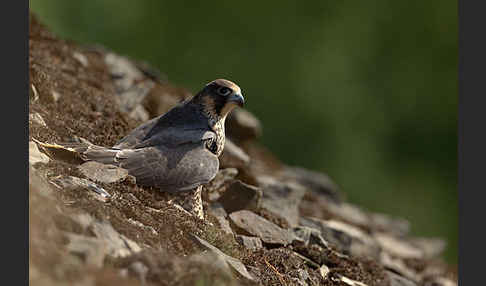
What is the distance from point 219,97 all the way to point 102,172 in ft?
5.12

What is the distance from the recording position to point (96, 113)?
8.30m

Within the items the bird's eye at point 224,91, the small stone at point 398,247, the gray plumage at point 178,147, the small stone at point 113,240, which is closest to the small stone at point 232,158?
the gray plumage at point 178,147

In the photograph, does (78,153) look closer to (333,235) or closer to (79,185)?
(79,185)

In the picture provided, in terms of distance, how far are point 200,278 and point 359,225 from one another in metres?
6.82

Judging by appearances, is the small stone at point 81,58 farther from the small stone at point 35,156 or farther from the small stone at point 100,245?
the small stone at point 100,245

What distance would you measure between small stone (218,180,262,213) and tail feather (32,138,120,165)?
1.87 m

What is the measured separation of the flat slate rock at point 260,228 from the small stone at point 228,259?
1.48 metres

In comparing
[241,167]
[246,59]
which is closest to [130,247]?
[241,167]

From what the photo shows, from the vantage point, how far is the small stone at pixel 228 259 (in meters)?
5.39

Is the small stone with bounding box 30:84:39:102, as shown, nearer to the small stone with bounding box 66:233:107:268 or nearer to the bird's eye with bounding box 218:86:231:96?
the bird's eye with bounding box 218:86:231:96

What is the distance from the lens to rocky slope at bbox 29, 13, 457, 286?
445cm

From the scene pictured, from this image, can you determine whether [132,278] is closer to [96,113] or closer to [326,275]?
[326,275]

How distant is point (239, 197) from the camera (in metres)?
8.01

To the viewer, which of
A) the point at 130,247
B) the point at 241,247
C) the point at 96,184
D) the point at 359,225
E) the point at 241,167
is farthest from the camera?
the point at 359,225
